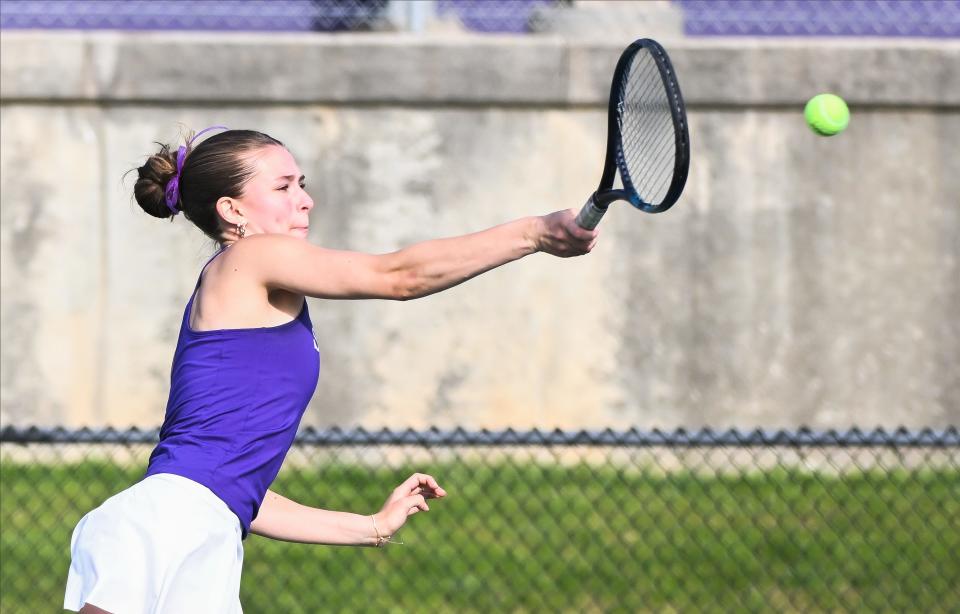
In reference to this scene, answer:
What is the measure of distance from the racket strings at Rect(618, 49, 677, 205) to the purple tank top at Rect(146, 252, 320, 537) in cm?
86

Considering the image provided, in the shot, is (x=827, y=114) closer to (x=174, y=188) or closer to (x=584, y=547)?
(x=174, y=188)

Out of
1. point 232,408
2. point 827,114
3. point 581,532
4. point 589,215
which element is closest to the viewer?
point 589,215

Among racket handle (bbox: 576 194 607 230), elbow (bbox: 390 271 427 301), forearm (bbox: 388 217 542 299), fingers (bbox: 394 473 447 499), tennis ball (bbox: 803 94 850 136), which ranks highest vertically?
tennis ball (bbox: 803 94 850 136)

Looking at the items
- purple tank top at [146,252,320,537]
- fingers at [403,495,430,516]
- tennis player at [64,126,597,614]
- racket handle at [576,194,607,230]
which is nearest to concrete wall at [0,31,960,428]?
fingers at [403,495,430,516]

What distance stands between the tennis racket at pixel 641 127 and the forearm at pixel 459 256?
0.13 meters

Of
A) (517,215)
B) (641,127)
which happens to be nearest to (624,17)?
(517,215)

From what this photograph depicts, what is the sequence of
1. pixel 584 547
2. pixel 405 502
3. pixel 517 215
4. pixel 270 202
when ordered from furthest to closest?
pixel 517 215 < pixel 584 547 < pixel 405 502 < pixel 270 202

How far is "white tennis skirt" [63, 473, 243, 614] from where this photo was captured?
3094 mm

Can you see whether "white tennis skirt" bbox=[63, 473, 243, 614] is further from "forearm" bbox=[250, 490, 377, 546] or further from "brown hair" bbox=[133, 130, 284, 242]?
"brown hair" bbox=[133, 130, 284, 242]

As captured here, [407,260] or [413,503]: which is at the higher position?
[407,260]

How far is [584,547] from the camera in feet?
20.1

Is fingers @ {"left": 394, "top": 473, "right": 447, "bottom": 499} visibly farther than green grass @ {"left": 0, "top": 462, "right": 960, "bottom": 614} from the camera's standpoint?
No

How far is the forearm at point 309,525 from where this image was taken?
366 cm

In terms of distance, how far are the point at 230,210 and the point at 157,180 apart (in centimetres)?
25
